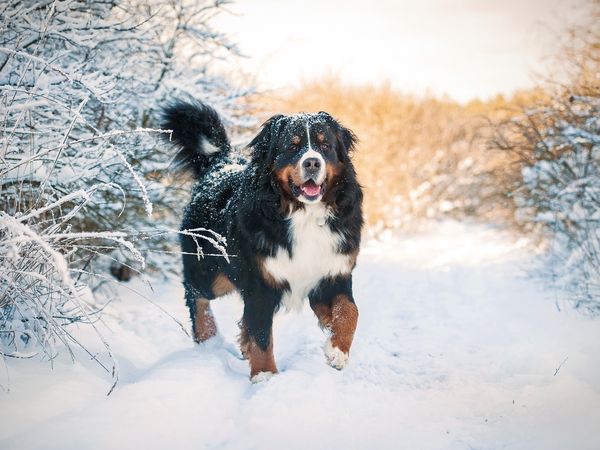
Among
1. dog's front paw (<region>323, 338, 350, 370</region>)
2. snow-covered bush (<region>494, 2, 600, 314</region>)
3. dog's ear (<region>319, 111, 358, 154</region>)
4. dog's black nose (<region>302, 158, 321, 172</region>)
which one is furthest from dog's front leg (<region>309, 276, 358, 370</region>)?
snow-covered bush (<region>494, 2, 600, 314</region>)

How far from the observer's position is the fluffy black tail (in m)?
4.16

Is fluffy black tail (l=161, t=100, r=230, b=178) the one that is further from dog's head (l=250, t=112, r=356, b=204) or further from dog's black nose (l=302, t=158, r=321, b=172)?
dog's black nose (l=302, t=158, r=321, b=172)

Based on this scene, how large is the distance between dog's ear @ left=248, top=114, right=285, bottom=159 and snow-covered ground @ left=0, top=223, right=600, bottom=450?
58.0 inches

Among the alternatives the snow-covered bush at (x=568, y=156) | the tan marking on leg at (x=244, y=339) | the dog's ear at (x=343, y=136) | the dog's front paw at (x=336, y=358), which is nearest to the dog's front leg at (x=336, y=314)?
the dog's front paw at (x=336, y=358)

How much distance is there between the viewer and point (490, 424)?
253 cm

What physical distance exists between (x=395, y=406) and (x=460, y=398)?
0.44 metres

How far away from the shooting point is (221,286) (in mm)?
3844

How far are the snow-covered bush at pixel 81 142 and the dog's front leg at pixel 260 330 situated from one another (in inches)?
30.4

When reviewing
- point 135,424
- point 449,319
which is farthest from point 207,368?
point 449,319

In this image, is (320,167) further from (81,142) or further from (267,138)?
(81,142)

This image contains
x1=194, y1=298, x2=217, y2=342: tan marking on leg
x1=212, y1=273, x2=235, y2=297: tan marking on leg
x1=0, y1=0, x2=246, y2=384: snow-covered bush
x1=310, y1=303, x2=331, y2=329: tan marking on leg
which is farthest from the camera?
x1=194, y1=298, x2=217, y2=342: tan marking on leg

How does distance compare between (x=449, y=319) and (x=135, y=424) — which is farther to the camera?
(x=449, y=319)

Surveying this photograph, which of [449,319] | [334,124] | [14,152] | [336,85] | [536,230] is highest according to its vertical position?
[336,85]

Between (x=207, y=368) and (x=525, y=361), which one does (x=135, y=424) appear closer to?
(x=207, y=368)
